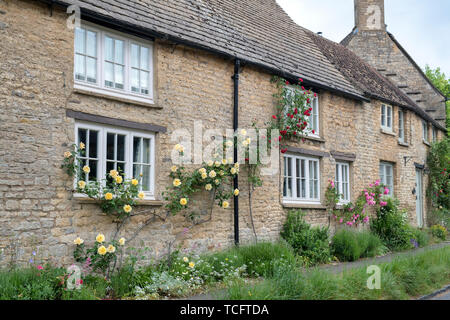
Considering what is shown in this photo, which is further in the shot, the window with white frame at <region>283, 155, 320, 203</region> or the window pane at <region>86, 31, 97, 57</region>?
the window with white frame at <region>283, 155, 320, 203</region>

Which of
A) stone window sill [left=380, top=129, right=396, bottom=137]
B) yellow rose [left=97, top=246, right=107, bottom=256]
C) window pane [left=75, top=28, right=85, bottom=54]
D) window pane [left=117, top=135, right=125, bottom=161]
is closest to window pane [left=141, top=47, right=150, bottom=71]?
window pane [left=75, top=28, right=85, bottom=54]

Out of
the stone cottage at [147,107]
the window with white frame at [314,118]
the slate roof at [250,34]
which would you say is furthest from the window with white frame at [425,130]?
the window with white frame at [314,118]

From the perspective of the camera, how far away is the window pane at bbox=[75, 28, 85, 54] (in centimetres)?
868

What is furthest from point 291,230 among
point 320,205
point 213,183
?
point 213,183

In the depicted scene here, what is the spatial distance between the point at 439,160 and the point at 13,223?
19.0 meters

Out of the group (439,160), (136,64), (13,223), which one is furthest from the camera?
(439,160)

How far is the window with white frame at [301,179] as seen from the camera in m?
12.9

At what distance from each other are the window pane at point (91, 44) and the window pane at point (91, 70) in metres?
0.12

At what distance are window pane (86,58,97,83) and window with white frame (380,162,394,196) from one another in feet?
38.9

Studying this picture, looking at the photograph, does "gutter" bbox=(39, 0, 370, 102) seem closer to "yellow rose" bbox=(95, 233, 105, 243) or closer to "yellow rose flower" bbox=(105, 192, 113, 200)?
"yellow rose flower" bbox=(105, 192, 113, 200)

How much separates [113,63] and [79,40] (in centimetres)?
77

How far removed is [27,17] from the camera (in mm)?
7922

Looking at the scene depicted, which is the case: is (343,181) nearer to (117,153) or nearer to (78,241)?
(117,153)
